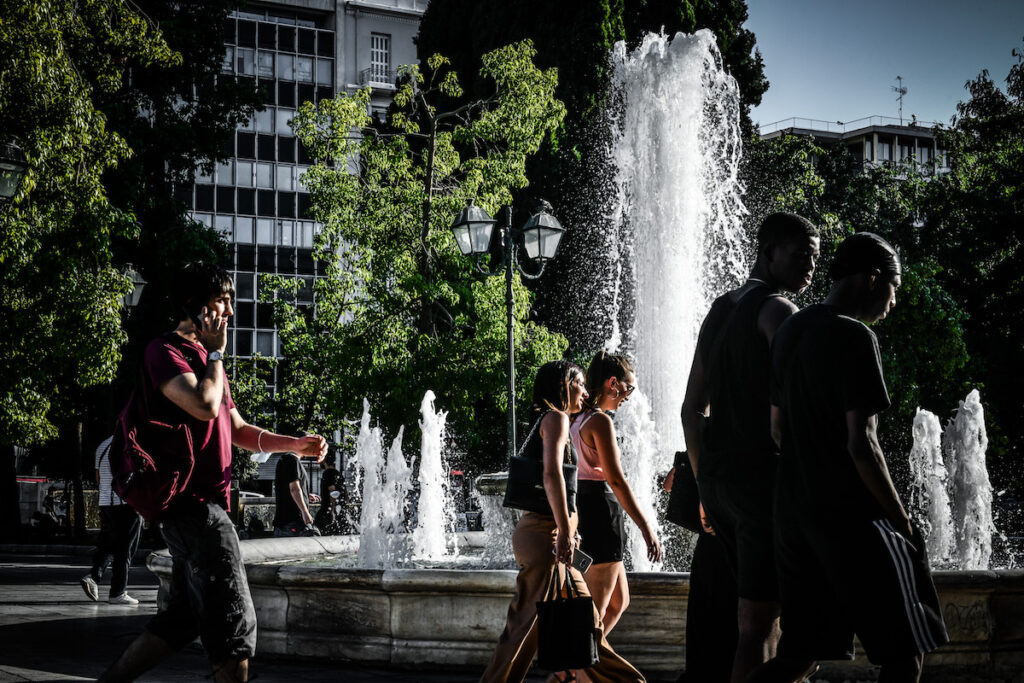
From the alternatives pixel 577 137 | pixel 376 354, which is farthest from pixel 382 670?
pixel 577 137

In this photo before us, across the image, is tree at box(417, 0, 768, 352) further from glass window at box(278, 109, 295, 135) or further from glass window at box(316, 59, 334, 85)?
glass window at box(316, 59, 334, 85)

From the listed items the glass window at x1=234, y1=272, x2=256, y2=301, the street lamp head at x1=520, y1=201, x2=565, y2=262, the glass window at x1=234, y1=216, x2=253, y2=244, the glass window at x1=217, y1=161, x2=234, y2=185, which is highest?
the glass window at x1=217, y1=161, x2=234, y2=185

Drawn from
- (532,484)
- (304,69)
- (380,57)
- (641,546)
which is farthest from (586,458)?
(380,57)

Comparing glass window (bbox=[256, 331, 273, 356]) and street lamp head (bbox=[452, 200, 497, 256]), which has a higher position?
glass window (bbox=[256, 331, 273, 356])

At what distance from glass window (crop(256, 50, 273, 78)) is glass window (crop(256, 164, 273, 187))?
4662 millimetres

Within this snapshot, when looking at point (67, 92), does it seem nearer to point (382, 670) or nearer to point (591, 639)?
point (382, 670)

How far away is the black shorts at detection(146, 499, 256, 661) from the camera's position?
3980 mm

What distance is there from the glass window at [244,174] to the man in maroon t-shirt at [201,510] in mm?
52189

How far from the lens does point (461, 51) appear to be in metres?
34.4

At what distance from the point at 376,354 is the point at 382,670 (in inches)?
650

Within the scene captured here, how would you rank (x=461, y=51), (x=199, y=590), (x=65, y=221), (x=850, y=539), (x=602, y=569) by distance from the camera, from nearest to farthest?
(x=850, y=539), (x=199, y=590), (x=602, y=569), (x=65, y=221), (x=461, y=51)

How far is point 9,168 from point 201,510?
7.44 m

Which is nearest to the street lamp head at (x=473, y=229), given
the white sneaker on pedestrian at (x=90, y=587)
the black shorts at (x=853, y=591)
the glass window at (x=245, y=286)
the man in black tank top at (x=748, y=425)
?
the white sneaker on pedestrian at (x=90, y=587)

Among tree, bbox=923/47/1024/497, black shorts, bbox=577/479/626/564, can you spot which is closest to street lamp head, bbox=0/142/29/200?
black shorts, bbox=577/479/626/564
